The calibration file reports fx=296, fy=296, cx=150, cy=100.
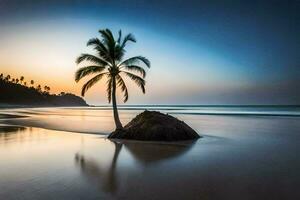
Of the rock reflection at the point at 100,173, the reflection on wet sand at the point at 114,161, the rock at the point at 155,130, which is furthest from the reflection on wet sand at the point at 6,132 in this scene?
the rock reflection at the point at 100,173

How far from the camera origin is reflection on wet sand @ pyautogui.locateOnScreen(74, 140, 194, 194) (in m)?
8.20

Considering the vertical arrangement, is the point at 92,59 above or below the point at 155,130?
above

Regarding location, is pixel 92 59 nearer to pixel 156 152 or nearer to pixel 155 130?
pixel 155 130

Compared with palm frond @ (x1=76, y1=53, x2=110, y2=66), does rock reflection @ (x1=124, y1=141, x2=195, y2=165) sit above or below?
below

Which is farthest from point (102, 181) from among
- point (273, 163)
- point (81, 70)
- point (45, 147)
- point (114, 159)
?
point (81, 70)

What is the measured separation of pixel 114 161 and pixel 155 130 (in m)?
7.07

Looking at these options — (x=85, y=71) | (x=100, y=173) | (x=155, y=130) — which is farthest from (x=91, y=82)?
(x=100, y=173)

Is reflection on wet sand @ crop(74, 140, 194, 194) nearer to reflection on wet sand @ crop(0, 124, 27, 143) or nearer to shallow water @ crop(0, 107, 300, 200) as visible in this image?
shallow water @ crop(0, 107, 300, 200)

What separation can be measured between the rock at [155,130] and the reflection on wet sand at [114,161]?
1583mm

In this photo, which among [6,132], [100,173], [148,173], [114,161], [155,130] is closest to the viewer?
[100,173]

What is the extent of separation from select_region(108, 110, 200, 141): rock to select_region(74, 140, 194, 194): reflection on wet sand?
158 cm

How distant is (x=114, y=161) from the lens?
11766 mm

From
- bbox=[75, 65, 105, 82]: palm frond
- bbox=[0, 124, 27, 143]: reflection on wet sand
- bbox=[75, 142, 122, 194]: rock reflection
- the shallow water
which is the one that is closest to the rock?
the shallow water

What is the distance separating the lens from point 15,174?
914 centimetres
